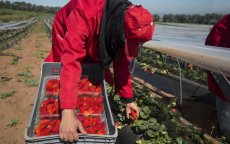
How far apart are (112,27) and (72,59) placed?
404 mm

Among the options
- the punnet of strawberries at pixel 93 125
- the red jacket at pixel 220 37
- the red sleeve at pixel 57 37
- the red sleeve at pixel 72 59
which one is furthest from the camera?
the red jacket at pixel 220 37

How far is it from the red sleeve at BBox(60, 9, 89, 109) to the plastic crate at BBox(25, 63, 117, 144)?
0.26 meters

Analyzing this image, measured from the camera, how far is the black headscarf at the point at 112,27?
211 centimetres

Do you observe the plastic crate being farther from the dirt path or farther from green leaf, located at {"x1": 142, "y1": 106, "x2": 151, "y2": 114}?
the dirt path

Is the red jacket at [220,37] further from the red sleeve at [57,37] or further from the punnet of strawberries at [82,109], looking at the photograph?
the red sleeve at [57,37]

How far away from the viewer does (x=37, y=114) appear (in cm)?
233

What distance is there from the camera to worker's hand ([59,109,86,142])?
1.80 meters

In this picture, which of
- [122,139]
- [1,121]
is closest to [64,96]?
[122,139]

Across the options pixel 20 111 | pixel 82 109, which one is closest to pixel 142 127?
pixel 82 109

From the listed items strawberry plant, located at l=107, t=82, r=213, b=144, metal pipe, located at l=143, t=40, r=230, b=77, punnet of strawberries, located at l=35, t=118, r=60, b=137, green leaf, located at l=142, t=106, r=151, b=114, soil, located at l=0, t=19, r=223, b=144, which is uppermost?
metal pipe, located at l=143, t=40, r=230, b=77

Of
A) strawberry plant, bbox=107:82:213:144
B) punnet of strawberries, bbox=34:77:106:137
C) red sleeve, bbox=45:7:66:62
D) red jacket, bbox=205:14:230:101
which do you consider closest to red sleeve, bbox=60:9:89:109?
punnet of strawberries, bbox=34:77:106:137

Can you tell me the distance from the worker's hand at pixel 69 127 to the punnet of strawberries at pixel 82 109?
0.77 ft

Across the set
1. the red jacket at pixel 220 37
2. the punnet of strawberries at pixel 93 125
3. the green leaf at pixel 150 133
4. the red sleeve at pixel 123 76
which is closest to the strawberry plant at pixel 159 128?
the green leaf at pixel 150 133

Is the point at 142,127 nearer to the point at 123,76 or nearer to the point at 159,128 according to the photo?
the point at 159,128
